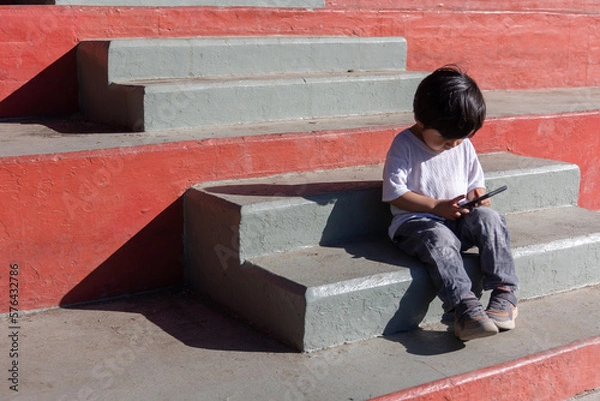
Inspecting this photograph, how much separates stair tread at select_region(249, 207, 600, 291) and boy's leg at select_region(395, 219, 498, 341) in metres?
0.08

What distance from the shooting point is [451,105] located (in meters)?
3.05

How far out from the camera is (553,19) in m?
5.74

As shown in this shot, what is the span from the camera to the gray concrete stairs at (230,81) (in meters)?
3.63

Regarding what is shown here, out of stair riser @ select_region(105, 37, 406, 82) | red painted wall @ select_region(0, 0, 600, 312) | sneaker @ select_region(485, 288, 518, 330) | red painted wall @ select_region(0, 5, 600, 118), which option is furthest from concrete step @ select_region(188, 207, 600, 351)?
red painted wall @ select_region(0, 5, 600, 118)

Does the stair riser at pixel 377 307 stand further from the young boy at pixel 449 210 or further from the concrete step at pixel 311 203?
the concrete step at pixel 311 203

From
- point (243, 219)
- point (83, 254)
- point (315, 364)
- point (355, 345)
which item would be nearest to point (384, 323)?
point (355, 345)

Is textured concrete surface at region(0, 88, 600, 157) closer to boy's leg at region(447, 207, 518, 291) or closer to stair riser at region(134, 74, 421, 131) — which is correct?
stair riser at region(134, 74, 421, 131)

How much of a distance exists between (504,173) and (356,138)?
0.66 meters

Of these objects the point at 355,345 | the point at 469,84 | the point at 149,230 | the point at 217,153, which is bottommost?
the point at 355,345

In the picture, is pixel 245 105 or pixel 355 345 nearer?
pixel 355 345

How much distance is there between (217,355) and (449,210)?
3.26 feet

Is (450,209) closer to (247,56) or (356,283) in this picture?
(356,283)

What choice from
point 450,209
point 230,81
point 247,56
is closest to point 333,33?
point 247,56

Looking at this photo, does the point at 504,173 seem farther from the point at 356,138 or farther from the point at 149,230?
the point at 149,230
